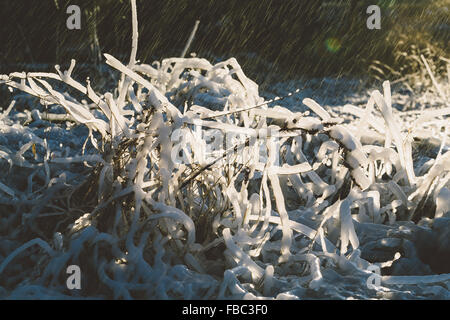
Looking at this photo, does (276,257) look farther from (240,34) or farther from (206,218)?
(240,34)

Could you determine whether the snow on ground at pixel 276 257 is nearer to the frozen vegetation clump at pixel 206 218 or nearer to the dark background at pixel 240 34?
the frozen vegetation clump at pixel 206 218

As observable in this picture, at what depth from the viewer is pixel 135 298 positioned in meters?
1.21

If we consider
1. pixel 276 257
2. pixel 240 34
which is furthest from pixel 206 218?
pixel 240 34

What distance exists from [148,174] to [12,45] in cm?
335

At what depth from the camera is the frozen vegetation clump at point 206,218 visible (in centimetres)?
125

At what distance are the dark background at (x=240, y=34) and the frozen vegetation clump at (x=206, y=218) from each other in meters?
2.81

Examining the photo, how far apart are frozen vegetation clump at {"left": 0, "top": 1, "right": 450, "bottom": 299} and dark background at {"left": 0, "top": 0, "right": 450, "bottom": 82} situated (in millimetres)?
2809

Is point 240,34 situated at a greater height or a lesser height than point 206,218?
greater

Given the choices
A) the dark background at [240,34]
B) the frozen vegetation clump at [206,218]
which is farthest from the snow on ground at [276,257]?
the dark background at [240,34]

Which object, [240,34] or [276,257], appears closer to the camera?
[276,257]

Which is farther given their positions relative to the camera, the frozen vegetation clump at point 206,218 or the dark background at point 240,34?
the dark background at point 240,34

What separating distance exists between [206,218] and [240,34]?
12.2ft

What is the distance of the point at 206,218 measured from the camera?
56.5 inches

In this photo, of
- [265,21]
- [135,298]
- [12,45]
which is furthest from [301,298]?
[265,21]
